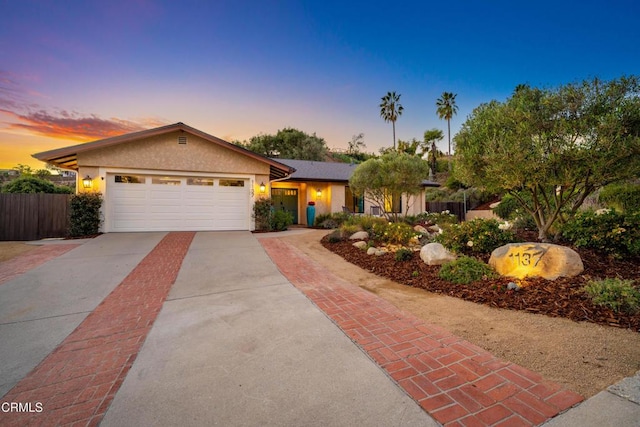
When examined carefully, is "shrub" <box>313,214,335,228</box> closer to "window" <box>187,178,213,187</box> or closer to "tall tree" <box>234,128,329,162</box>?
"window" <box>187,178,213,187</box>

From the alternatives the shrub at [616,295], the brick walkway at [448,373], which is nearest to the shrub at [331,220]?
the brick walkway at [448,373]

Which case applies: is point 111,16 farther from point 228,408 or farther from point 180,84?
point 228,408

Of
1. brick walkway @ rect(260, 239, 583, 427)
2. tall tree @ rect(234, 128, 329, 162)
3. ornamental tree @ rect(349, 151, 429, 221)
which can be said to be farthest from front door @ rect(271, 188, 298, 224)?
tall tree @ rect(234, 128, 329, 162)

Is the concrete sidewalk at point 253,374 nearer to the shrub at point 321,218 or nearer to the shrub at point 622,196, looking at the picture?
the shrub at point 622,196

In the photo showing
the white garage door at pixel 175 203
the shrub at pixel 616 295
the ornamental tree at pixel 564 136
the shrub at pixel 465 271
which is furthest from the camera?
the white garage door at pixel 175 203

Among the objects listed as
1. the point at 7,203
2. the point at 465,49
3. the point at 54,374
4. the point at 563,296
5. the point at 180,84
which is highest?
the point at 465,49

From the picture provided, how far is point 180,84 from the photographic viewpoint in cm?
1223

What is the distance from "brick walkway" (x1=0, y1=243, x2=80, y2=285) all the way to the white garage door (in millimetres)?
2400

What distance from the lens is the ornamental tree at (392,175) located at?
10002 mm

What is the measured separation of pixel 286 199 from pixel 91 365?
557 inches

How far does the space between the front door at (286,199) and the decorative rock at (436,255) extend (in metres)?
11.2

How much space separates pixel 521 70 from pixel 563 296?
1285 centimetres

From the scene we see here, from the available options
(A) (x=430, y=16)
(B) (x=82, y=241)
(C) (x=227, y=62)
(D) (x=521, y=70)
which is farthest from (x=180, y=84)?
(D) (x=521, y=70)

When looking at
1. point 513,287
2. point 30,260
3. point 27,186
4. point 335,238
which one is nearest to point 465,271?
point 513,287
